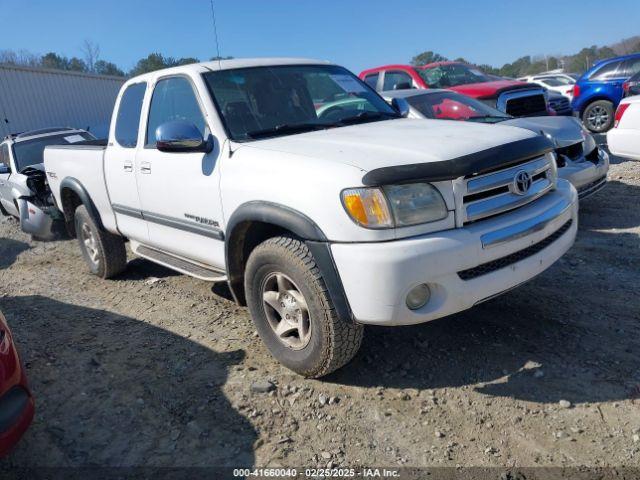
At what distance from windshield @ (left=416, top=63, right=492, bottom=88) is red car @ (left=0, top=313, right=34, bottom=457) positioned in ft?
28.1

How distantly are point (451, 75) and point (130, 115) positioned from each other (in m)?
7.12

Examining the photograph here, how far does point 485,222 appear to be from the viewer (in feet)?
9.23

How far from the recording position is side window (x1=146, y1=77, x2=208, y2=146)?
3.79 m

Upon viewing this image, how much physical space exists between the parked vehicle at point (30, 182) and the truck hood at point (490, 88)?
666cm

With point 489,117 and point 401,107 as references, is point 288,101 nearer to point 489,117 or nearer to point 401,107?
point 401,107

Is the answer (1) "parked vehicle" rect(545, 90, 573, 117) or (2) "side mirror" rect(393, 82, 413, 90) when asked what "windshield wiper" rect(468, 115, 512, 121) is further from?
(1) "parked vehicle" rect(545, 90, 573, 117)

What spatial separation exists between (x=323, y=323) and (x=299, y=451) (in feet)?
2.13

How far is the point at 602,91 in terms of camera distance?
11977mm

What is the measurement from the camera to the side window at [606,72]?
469 inches

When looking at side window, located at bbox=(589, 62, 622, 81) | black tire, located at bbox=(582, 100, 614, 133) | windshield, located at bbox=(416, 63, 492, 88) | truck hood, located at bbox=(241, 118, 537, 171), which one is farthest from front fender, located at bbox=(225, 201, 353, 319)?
side window, located at bbox=(589, 62, 622, 81)

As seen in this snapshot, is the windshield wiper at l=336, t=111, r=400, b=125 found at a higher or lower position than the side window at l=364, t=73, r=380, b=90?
lower

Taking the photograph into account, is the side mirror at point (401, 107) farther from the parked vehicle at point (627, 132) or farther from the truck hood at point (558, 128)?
the parked vehicle at point (627, 132)

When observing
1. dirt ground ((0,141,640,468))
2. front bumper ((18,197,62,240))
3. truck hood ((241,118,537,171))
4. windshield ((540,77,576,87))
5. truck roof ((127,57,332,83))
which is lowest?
dirt ground ((0,141,640,468))

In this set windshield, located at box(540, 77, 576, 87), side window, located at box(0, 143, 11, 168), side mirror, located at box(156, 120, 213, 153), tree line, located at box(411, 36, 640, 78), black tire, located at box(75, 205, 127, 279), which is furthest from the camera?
tree line, located at box(411, 36, 640, 78)
